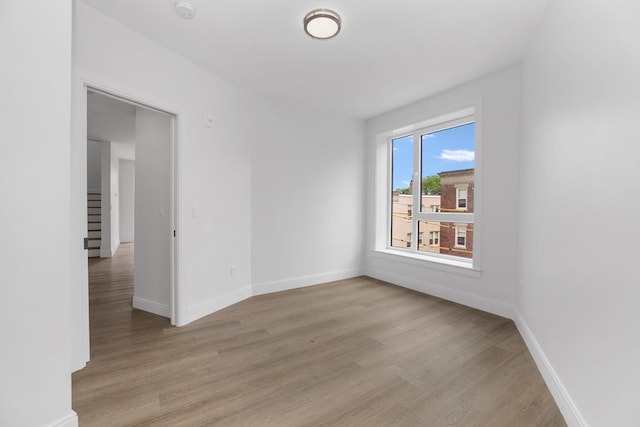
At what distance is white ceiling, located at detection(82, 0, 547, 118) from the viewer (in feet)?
6.64

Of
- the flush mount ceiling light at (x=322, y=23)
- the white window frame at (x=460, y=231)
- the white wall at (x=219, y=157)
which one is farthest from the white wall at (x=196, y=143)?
the white window frame at (x=460, y=231)

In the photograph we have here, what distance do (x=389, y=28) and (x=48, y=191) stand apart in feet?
8.20

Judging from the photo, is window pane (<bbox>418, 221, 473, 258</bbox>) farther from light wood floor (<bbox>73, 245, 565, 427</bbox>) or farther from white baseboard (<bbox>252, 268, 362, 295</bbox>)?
white baseboard (<bbox>252, 268, 362, 295</bbox>)

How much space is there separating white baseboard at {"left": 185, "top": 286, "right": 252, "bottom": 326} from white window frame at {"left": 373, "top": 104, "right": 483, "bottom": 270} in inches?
87.9

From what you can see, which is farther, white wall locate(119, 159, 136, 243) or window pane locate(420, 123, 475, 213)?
white wall locate(119, 159, 136, 243)

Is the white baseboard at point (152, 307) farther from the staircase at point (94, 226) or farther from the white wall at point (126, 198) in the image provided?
the white wall at point (126, 198)

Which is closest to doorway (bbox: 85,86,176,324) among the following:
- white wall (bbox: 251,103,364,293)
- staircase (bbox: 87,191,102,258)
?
white wall (bbox: 251,103,364,293)

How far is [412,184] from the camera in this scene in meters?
4.24

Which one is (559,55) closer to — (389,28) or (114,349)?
(389,28)

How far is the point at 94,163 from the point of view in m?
7.70

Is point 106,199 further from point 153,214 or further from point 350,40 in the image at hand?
point 350,40

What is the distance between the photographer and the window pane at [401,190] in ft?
14.3

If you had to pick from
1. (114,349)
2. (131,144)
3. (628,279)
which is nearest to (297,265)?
(114,349)

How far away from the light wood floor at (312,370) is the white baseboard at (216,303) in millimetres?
92
